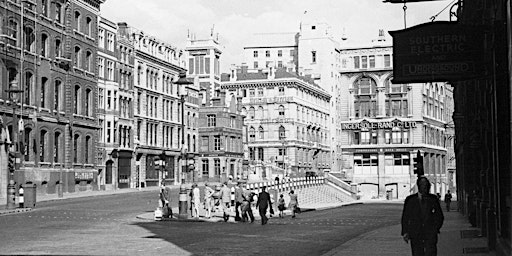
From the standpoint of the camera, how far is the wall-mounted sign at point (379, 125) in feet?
269

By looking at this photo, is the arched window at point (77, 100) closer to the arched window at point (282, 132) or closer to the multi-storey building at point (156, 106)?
the multi-storey building at point (156, 106)

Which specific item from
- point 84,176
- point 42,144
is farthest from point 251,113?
point 42,144

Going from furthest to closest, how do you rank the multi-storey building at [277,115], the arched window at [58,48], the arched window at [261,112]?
the arched window at [261,112] → the multi-storey building at [277,115] → the arched window at [58,48]

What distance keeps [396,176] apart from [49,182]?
38748 millimetres

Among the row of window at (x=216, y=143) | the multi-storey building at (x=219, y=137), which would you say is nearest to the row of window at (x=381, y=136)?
→ the multi-storey building at (x=219, y=137)

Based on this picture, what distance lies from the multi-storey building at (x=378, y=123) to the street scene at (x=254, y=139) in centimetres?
18

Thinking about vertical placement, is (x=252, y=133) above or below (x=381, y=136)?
above

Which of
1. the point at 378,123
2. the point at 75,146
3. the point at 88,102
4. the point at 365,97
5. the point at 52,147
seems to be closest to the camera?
the point at 52,147

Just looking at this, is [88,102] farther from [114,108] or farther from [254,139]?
[254,139]

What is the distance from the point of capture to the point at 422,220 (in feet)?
43.4

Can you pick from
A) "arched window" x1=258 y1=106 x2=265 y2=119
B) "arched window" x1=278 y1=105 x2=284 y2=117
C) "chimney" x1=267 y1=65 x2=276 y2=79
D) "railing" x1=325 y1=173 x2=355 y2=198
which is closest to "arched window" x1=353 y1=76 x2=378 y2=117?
"railing" x1=325 y1=173 x2=355 y2=198

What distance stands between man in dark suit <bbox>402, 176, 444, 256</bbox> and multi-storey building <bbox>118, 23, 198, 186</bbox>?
63.7 meters

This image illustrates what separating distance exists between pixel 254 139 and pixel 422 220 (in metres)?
107

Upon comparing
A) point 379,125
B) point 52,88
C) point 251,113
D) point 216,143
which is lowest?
point 216,143
